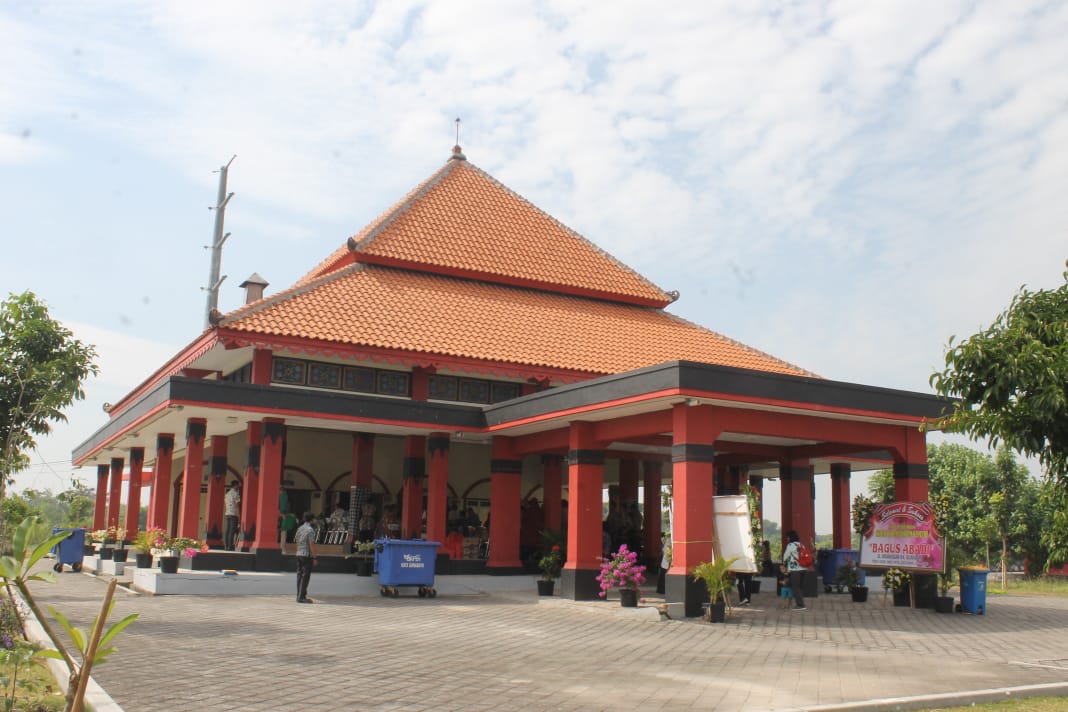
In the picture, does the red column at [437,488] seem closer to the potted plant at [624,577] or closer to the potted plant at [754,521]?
the potted plant at [624,577]

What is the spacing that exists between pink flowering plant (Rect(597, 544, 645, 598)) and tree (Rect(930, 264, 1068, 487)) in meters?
7.13

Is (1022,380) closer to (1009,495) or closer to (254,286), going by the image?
(254,286)

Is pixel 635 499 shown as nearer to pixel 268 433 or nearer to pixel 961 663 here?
pixel 268 433

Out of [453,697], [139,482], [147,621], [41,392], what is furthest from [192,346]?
[453,697]

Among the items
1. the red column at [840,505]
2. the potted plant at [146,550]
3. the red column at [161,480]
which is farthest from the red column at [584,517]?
the red column at [840,505]

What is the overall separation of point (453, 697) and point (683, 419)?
8.21 metres

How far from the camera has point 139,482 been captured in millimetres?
27438

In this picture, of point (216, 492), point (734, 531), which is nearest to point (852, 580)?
point (734, 531)

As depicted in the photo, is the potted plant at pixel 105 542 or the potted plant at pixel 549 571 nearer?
the potted plant at pixel 549 571

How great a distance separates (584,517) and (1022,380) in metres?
9.78

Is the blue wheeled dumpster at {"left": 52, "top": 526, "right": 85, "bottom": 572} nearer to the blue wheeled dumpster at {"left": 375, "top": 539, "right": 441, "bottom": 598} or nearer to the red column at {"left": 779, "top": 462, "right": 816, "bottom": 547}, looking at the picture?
the blue wheeled dumpster at {"left": 375, "top": 539, "right": 441, "bottom": 598}

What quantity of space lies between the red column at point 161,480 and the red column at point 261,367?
5.07 meters

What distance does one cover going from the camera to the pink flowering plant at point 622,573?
15570 mm

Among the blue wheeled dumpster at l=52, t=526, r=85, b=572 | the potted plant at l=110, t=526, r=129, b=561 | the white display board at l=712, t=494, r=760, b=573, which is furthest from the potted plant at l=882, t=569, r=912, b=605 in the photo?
the blue wheeled dumpster at l=52, t=526, r=85, b=572
